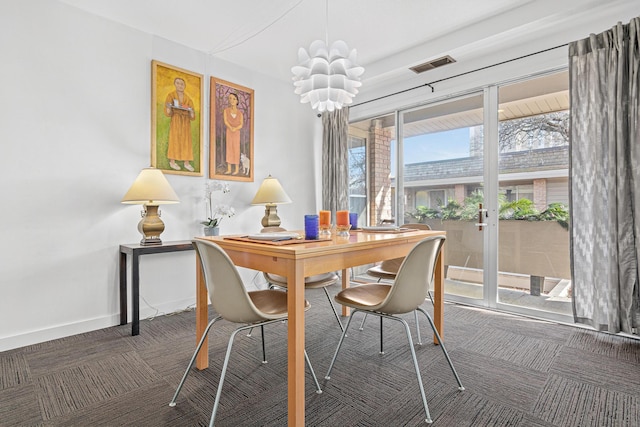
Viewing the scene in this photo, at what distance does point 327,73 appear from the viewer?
2.13m

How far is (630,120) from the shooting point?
7.87ft

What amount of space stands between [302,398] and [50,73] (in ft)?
9.89

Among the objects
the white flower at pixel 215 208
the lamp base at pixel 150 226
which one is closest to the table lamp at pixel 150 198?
the lamp base at pixel 150 226

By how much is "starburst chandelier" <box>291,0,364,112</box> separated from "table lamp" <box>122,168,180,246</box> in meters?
1.44

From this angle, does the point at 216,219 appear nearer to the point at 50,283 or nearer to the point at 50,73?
the point at 50,283

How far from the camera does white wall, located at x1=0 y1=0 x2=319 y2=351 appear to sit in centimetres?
241

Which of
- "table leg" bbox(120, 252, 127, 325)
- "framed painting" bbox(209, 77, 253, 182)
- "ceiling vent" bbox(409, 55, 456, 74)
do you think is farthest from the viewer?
"framed painting" bbox(209, 77, 253, 182)

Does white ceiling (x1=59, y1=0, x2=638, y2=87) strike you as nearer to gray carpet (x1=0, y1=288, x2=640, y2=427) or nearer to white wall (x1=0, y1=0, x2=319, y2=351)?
white wall (x1=0, y1=0, x2=319, y2=351)

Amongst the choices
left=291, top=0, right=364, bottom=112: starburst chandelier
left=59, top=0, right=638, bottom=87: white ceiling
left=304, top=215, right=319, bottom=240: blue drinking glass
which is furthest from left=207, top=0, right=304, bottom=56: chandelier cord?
left=304, top=215, right=319, bottom=240: blue drinking glass

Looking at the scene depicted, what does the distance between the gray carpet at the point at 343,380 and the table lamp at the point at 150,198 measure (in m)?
0.82

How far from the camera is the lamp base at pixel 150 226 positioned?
2803mm

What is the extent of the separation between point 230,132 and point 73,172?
155cm

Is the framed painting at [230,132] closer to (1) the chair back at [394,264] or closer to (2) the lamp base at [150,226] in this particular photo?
(2) the lamp base at [150,226]

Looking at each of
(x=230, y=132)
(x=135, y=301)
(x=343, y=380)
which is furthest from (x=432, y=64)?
(x=135, y=301)
